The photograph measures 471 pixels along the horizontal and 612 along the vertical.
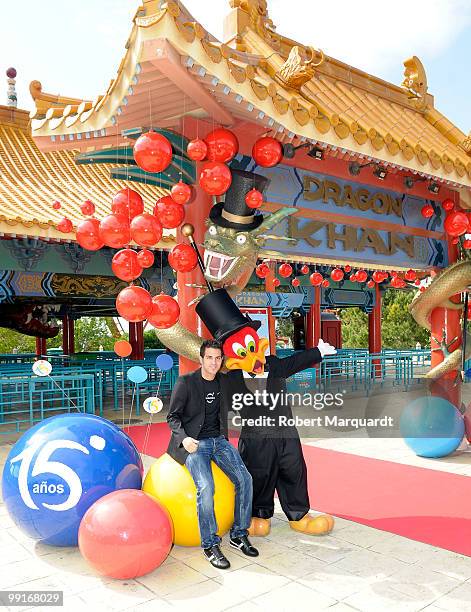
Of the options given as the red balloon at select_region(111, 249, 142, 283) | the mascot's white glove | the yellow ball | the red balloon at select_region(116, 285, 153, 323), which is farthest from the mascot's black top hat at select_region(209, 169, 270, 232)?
the yellow ball

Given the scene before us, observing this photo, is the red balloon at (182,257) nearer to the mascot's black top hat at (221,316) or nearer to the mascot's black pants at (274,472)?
the mascot's black top hat at (221,316)

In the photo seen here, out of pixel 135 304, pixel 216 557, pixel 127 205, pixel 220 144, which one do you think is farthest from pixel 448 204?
pixel 216 557

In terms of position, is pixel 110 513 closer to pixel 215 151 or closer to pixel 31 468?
pixel 31 468

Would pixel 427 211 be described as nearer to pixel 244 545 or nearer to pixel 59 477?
pixel 244 545

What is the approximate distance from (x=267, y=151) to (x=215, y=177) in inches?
22.3

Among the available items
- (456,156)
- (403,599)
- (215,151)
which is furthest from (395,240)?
(403,599)

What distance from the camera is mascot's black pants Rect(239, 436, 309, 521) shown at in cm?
454

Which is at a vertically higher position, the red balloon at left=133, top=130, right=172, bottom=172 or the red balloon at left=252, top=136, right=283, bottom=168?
the red balloon at left=252, top=136, right=283, bottom=168

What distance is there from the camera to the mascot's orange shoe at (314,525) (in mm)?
4488

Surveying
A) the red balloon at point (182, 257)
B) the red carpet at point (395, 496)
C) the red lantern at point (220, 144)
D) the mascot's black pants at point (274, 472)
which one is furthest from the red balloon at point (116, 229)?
the red carpet at point (395, 496)

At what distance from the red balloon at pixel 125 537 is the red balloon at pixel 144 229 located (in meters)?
1.99

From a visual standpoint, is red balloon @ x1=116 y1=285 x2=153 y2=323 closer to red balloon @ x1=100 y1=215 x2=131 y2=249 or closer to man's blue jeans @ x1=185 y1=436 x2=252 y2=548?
red balloon @ x1=100 y1=215 x2=131 y2=249

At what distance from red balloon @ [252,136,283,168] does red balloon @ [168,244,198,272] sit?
0.97 meters

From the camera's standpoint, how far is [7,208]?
8602mm
